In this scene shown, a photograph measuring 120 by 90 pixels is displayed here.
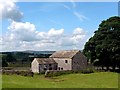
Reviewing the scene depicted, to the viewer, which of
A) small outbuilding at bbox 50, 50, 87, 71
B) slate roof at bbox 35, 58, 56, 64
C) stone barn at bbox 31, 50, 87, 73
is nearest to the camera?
stone barn at bbox 31, 50, 87, 73

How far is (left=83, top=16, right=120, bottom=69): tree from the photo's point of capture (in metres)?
61.4

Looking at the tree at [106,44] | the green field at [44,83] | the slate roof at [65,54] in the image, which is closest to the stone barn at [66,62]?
the slate roof at [65,54]

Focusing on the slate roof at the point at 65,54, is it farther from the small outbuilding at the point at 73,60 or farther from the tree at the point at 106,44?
the tree at the point at 106,44

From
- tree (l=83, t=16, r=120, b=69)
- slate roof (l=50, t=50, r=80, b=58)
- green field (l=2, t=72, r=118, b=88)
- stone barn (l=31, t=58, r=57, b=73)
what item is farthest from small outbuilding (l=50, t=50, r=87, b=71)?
green field (l=2, t=72, r=118, b=88)

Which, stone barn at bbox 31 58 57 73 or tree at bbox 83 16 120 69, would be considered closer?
tree at bbox 83 16 120 69

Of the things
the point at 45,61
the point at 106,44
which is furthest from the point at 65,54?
the point at 106,44

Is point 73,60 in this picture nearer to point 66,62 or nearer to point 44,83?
point 66,62

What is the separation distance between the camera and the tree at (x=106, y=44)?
61.4m

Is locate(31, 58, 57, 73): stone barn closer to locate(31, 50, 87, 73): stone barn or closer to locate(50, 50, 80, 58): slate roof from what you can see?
locate(31, 50, 87, 73): stone barn

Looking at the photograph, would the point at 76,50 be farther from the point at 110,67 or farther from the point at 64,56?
the point at 110,67

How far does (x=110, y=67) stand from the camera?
7069cm

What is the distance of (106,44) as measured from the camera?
6184 cm

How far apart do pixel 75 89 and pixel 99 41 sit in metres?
39.1

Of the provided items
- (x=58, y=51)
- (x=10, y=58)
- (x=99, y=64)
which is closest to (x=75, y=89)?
(x=99, y=64)
